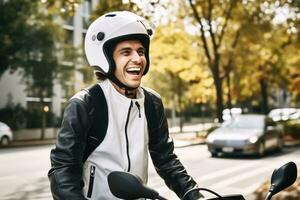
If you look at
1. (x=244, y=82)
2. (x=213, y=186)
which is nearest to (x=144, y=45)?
(x=213, y=186)

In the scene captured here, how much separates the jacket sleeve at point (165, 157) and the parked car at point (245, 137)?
45.2ft

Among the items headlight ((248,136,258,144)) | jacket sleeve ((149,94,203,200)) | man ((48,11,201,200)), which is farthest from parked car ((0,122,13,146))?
man ((48,11,201,200))

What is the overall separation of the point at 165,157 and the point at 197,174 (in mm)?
9963

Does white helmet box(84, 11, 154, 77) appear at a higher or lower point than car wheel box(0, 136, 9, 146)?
higher

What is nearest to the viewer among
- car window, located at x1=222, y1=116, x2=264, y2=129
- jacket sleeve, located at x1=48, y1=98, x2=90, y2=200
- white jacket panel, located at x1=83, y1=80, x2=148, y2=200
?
jacket sleeve, located at x1=48, y1=98, x2=90, y2=200

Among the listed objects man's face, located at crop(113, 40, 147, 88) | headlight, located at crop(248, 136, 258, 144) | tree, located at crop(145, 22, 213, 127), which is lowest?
headlight, located at crop(248, 136, 258, 144)

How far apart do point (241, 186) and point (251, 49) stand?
687 inches

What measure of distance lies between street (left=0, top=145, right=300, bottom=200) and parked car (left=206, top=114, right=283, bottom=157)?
34 centimetres

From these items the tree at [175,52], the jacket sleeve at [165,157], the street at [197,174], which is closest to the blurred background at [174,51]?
the tree at [175,52]

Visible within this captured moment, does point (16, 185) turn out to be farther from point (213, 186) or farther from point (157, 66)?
point (157, 66)

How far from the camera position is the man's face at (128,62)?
7.47 feet

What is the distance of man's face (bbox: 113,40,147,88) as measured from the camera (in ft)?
7.47

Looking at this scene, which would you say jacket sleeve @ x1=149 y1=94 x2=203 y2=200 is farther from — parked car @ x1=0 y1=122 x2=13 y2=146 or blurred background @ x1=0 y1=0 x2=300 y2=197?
parked car @ x1=0 y1=122 x2=13 y2=146

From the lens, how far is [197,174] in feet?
40.3
